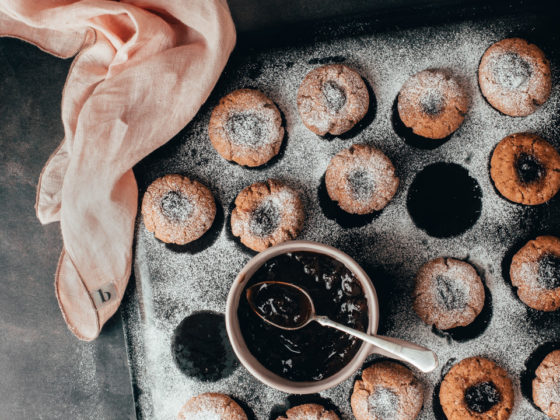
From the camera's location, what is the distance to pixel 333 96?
1.46m

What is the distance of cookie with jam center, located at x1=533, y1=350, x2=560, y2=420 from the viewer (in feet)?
4.66

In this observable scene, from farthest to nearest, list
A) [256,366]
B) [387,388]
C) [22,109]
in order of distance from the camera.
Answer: [22,109] < [387,388] < [256,366]

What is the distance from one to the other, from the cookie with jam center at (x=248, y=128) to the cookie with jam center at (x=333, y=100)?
0.33ft

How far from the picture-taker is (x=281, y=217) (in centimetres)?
146

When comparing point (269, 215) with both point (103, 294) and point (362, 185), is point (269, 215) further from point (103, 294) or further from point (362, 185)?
point (103, 294)

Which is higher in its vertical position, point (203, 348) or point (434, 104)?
point (434, 104)

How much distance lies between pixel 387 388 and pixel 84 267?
37.1 inches

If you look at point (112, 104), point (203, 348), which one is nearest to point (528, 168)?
point (203, 348)

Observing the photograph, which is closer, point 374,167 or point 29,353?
point 374,167

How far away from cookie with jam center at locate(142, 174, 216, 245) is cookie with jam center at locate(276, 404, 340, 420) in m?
0.58

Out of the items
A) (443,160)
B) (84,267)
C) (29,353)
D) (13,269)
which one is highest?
(443,160)

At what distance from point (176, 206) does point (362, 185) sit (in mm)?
543

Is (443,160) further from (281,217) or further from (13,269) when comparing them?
(13,269)

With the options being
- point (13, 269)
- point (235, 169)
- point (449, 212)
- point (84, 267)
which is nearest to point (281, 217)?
point (235, 169)
